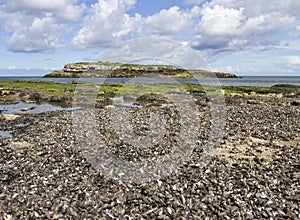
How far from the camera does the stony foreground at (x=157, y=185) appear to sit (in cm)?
944

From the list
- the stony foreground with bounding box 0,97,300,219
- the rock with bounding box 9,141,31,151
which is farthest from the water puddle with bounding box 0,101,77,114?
the stony foreground with bounding box 0,97,300,219

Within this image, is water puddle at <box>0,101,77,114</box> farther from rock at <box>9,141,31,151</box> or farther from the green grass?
rock at <box>9,141,31,151</box>

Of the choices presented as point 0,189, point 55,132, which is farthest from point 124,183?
point 55,132

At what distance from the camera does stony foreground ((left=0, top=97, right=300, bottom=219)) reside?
9438mm

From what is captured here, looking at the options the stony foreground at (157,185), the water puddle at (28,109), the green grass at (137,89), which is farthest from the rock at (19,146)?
the green grass at (137,89)

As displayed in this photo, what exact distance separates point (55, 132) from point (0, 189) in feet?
28.4

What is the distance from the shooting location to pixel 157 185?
1105 cm

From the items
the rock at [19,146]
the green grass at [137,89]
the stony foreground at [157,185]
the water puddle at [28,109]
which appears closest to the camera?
the stony foreground at [157,185]

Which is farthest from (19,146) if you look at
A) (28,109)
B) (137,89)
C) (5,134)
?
(137,89)

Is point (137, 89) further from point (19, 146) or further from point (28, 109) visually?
point (19, 146)

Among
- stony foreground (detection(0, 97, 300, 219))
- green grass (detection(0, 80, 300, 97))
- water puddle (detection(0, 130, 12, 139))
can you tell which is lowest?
water puddle (detection(0, 130, 12, 139))

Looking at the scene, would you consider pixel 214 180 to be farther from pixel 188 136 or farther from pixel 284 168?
pixel 188 136

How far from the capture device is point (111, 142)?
651 inches

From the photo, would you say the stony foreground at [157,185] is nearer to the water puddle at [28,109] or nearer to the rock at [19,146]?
the rock at [19,146]
